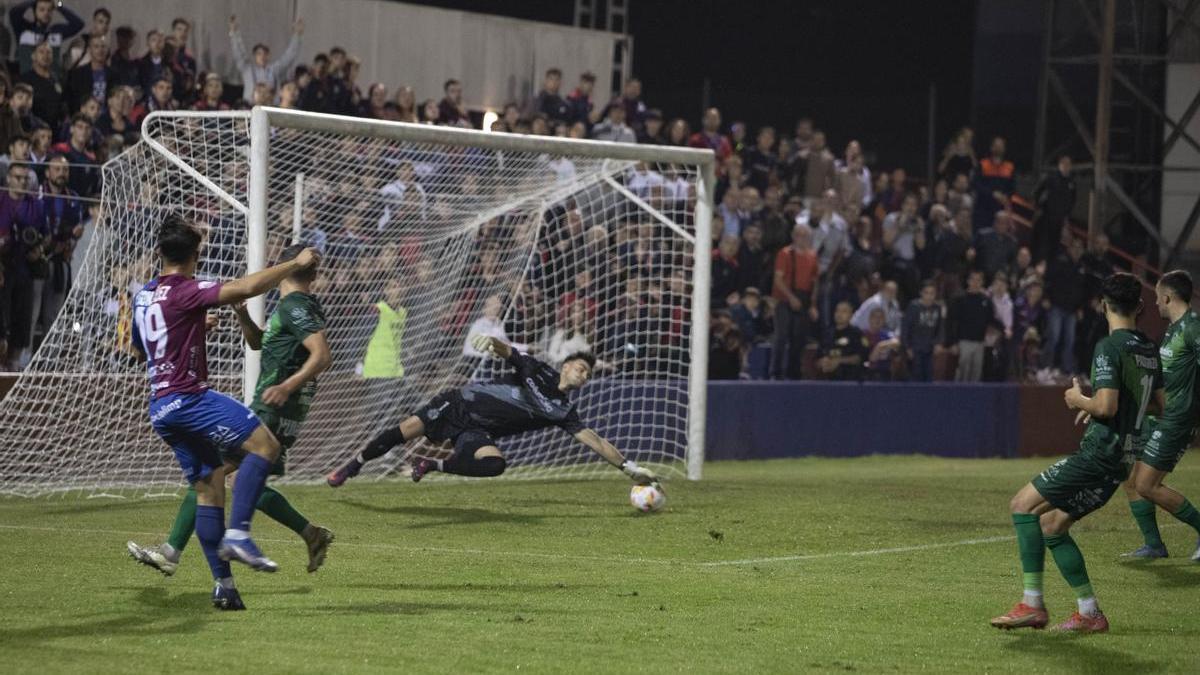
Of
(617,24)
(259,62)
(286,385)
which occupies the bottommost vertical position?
(286,385)

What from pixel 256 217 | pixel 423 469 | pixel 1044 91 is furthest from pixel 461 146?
pixel 1044 91

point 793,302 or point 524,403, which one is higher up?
point 793,302

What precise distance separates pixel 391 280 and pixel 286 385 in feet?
28.0

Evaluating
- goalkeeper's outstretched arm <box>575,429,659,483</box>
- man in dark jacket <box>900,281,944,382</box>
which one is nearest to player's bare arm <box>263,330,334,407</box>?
goalkeeper's outstretched arm <box>575,429,659,483</box>

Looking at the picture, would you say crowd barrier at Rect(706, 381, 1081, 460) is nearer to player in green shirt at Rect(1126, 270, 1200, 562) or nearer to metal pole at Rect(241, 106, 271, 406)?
metal pole at Rect(241, 106, 271, 406)

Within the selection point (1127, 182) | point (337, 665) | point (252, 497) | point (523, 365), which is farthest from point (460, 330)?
point (1127, 182)

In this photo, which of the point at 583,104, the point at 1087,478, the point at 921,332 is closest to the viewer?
the point at 1087,478

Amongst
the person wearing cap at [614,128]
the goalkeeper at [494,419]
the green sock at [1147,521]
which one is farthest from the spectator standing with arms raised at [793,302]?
the green sock at [1147,521]

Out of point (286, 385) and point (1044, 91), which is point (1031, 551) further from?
point (1044, 91)

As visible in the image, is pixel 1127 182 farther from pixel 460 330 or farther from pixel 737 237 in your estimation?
pixel 460 330

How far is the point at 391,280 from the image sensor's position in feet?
60.8

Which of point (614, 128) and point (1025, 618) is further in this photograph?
point (614, 128)

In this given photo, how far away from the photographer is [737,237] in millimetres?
22547

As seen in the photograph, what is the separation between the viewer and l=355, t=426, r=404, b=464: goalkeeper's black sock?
15.1m
